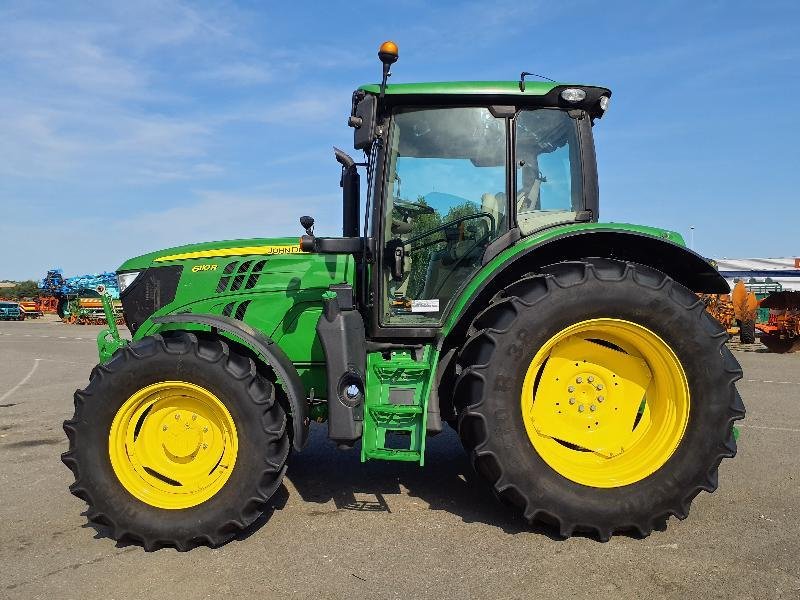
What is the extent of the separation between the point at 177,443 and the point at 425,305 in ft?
5.58

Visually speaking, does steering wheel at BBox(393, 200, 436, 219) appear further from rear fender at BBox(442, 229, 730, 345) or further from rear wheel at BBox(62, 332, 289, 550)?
rear wheel at BBox(62, 332, 289, 550)

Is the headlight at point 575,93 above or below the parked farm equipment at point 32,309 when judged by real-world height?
above

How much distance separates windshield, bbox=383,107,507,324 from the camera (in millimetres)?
3889

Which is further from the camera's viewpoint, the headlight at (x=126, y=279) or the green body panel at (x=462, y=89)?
the headlight at (x=126, y=279)

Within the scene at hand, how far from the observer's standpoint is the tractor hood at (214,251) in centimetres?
438

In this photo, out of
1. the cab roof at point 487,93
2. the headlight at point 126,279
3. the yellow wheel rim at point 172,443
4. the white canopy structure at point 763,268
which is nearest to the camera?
the yellow wheel rim at point 172,443

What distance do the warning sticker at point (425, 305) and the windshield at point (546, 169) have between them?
71 cm

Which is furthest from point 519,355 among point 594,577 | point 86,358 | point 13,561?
point 86,358

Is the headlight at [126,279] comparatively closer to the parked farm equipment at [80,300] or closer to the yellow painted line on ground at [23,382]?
the yellow painted line on ground at [23,382]

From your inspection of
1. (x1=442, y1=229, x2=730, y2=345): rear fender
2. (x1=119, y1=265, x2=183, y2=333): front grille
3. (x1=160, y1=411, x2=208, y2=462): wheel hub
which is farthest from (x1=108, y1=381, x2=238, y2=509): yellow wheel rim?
(x1=442, y1=229, x2=730, y2=345): rear fender

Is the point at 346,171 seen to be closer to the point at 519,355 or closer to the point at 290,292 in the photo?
the point at 290,292

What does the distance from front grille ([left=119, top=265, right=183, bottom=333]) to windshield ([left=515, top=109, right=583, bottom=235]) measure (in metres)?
2.48

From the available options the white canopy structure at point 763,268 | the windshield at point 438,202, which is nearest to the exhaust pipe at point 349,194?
the windshield at point 438,202

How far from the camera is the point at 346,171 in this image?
4.38m
